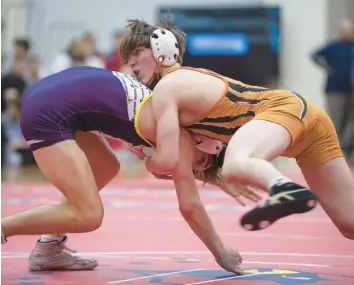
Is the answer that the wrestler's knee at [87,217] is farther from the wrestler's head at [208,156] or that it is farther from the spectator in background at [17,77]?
the spectator in background at [17,77]

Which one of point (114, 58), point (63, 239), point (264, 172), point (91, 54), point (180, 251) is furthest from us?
point (114, 58)

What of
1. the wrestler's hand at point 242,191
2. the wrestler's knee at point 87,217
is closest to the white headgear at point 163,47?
the wrestler's hand at point 242,191

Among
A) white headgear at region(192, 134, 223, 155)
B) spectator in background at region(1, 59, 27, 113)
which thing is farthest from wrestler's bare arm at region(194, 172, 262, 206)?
spectator in background at region(1, 59, 27, 113)

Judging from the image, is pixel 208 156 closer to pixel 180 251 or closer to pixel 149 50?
pixel 149 50

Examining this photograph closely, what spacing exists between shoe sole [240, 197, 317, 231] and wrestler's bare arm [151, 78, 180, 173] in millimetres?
566

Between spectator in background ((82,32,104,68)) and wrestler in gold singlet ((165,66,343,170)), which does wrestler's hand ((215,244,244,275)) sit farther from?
spectator in background ((82,32,104,68))

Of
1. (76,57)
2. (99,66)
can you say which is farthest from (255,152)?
(99,66)

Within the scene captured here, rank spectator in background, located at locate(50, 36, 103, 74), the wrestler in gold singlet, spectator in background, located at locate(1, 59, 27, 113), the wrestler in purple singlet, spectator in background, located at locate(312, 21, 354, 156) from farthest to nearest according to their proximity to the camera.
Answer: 1. spectator in background, located at locate(312, 21, 354, 156)
2. spectator in background, located at locate(1, 59, 27, 113)
3. spectator in background, located at locate(50, 36, 103, 74)
4. the wrestler in purple singlet
5. the wrestler in gold singlet

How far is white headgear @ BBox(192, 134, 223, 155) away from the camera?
12.0ft

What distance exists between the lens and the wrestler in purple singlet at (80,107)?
3494 millimetres

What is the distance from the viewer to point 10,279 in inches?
141

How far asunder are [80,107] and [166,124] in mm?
401

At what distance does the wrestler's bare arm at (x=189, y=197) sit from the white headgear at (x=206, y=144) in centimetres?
4

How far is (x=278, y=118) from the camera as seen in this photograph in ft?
10.9
